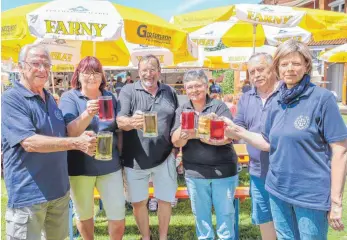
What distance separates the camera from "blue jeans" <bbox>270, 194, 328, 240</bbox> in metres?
1.97

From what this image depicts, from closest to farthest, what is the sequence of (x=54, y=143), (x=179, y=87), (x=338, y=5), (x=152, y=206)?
(x=54, y=143) → (x=152, y=206) → (x=179, y=87) → (x=338, y=5)

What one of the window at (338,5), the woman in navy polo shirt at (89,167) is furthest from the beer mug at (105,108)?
the window at (338,5)

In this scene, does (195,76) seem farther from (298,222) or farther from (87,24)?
(87,24)

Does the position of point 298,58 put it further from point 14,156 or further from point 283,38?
point 283,38

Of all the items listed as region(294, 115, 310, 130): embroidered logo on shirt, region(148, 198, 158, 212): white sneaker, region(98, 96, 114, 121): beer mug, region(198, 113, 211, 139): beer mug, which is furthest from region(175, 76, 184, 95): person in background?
region(294, 115, 310, 130): embroidered logo on shirt

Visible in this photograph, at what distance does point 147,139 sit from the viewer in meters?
3.10

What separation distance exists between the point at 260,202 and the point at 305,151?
1.03m

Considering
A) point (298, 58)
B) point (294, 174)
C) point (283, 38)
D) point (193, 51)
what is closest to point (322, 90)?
point (298, 58)

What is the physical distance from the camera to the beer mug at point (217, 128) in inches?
99.2

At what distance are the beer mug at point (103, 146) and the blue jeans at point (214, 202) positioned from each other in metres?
0.93

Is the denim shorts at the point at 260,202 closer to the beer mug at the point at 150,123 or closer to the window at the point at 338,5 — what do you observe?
the beer mug at the point at 150,123

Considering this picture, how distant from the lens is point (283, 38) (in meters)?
7.17

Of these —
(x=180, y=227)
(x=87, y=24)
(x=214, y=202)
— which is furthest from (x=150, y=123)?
(x=87, y=24)

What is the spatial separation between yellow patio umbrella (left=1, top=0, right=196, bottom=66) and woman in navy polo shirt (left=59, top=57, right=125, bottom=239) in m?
1.47
